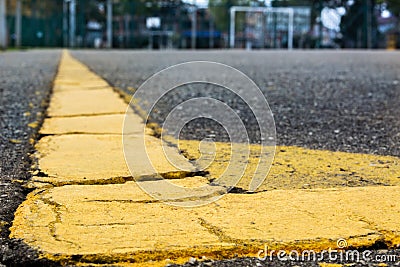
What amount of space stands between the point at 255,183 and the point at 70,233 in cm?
46

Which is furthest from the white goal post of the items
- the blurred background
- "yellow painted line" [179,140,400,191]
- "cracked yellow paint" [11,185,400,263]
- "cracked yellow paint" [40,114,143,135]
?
"cracked yellow paint" [11,185,400,263]

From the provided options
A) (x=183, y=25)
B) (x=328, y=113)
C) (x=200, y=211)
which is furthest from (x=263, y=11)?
(x=200, y=211)

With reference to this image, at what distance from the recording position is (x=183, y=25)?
75.4ft

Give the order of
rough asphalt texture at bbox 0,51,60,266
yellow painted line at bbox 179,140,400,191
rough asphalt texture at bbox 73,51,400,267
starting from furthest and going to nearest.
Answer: rough asphalt texture at bbox 73,51,400,267, yellow painted line at bbox 179,140,400,191, rough asphalt texture at bbox 0,51,60,266

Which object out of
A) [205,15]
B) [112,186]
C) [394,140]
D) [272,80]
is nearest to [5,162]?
[112,186]

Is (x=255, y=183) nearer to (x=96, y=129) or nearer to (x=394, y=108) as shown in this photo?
(x=96, y=129)

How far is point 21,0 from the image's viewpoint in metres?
22.6

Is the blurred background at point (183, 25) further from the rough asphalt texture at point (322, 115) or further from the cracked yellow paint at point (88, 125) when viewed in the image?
the cracked yellow paint at point (88, 125)

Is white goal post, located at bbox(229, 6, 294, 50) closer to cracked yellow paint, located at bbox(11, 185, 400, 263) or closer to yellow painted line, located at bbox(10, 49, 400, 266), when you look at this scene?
yellow painted line, located at bbox(10, 49, 400, 266)

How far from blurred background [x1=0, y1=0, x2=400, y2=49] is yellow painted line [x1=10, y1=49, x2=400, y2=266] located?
20343 mm

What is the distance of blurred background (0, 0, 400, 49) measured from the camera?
22.0 meters

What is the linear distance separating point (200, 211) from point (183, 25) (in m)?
22.3

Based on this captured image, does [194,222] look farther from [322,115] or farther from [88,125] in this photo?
[322,115]

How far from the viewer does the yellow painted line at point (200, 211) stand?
0.90 metres
